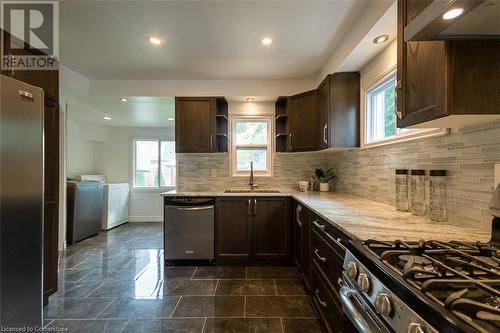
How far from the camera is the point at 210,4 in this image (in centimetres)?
185

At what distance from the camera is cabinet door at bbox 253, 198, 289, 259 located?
302 cm

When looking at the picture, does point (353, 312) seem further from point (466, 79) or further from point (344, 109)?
point (344, 109)

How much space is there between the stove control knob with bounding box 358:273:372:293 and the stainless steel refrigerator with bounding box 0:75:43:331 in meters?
1.72

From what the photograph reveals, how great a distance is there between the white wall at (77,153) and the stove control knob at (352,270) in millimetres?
5787

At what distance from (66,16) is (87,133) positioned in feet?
13.1

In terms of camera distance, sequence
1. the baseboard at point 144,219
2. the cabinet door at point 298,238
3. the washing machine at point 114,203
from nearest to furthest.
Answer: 1. the cabinet door at point 298,238
2. the washing machine at point 114,203
3. the baseboard at point 144,219

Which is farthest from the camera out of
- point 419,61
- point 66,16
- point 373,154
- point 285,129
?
point 285,129

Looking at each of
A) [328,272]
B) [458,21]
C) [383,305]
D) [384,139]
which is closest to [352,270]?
[383,305]

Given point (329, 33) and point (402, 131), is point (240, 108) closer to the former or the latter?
point (329, 33)

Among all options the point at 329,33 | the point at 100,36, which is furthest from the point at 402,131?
the point at 100,36

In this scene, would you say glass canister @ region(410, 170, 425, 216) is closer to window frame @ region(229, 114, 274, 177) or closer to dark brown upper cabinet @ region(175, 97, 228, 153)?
window frame @ region(229, 114, 274, 177)

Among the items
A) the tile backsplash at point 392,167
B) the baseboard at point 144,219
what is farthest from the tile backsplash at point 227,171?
the baseboard at point 144,219

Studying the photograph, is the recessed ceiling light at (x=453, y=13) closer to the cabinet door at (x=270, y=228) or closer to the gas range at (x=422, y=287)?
the gas range at (x=422, y=287)

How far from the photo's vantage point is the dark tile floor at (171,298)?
6.20 ft
